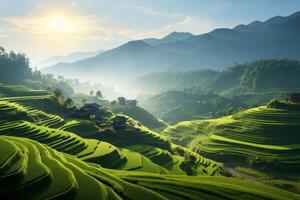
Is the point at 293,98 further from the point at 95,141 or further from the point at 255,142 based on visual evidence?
the point at 95,141

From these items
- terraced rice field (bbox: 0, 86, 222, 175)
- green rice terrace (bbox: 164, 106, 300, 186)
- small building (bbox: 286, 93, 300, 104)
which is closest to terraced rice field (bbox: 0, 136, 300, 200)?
terraced rice field (bbox: 0, 86, 222, 175)

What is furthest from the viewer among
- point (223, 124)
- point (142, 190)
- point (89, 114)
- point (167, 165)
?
point (223, 124)

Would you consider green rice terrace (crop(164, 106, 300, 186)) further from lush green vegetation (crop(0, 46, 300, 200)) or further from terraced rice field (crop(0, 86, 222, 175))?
terraced rice field (crop(0, 86, 222, 175))

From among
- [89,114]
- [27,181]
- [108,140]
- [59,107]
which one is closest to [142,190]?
[27,181]

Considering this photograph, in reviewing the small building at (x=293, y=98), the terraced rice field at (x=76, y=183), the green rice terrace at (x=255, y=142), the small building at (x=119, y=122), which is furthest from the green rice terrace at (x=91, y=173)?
the small building at (x=293, y=98)

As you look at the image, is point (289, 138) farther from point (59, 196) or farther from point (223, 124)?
point (59, 196)

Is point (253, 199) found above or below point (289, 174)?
above
